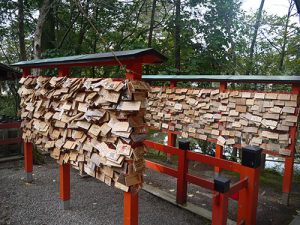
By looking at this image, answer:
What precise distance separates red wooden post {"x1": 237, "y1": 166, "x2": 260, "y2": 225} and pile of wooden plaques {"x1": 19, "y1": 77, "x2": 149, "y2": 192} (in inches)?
56.1

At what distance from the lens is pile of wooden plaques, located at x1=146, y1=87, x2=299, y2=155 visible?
4418mm

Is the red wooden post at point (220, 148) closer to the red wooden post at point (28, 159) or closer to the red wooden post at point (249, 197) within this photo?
the red wooden post at point (249, 197)

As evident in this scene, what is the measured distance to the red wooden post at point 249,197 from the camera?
3.25m

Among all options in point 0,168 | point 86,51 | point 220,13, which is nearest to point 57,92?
point 0,168

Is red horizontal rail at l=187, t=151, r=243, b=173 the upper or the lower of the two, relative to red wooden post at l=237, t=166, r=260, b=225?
upper

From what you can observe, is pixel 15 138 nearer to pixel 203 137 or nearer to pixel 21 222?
pixel 21 222

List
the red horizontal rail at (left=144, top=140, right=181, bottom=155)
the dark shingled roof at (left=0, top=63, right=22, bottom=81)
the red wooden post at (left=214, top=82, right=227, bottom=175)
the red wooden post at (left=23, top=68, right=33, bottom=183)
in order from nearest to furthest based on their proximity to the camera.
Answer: the red horizontal rail at (left=144, top=140, right=181, bottom=155) → the red wooden post at (left=23, top=68, right=33, bottom=183) → the red wooden post at (left=214, top=82, right=227, bottom=175) → the dark shingled roof at (left=0, top=63, right=22, bottom=81)

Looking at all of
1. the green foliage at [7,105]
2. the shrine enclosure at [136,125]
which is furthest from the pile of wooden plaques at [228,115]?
the green foliage at [7,105]

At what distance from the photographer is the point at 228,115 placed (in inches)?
205

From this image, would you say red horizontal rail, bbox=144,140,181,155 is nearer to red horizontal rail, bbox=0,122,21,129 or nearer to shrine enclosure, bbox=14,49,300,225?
shrine enclosure, bbox=14,49,300,225

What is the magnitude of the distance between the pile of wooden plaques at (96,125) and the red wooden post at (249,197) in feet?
4.67

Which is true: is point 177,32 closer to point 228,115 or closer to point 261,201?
→ point 228,115

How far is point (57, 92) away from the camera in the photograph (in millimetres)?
3643

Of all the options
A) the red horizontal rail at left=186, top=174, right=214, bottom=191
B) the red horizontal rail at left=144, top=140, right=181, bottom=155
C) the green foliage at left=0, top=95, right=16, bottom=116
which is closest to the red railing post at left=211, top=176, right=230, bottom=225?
the red horizontal rail at left=186, top=174, right=214, bottom=191
